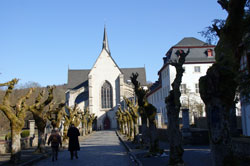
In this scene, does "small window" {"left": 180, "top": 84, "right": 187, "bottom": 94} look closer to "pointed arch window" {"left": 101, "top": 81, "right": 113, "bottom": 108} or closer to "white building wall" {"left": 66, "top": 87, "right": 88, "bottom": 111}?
"pointed arch window" {"left": 101, "top": 81, "right": 113, "bottom": 108}

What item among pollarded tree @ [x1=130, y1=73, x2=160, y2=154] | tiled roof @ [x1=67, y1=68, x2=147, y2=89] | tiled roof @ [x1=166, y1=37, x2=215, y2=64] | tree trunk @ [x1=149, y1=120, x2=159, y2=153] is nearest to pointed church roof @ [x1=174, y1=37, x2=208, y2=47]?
tiled roof @ [x1=166, y1=37, x2=215, y2=64]

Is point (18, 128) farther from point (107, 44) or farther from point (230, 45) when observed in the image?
point (107, 44)

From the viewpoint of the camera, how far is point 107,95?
244 ft

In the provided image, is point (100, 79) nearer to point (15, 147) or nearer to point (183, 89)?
point (183, 89)

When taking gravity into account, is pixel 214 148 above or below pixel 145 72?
below

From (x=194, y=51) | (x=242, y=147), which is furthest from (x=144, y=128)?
(x=194, y=51)

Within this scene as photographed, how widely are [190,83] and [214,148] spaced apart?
42625 mm

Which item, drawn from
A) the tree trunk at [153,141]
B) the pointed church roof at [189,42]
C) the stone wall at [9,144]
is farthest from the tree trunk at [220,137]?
the pointed church roof at [189,42]

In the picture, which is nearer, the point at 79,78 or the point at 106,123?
the point at 106,123

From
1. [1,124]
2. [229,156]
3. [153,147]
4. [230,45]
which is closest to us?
[229,156]

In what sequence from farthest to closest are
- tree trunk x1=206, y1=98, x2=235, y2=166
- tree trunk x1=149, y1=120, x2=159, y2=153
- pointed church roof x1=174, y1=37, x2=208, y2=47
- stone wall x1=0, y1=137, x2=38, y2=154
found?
pointed church roof x1=174, y1=37, x2=208, y2=47
stone wall x1=0, y1=137, x2=38, y2=154
tree trunk x1=149, y1=120, x2=159, y2=153
tree trunk x1=206, y1=98, x2=235, y2=166

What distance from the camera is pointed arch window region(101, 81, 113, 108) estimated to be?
74.1 meters

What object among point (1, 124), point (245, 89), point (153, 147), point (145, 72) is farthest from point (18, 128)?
point (145, 72)

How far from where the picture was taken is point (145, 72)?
8850 centimetres
